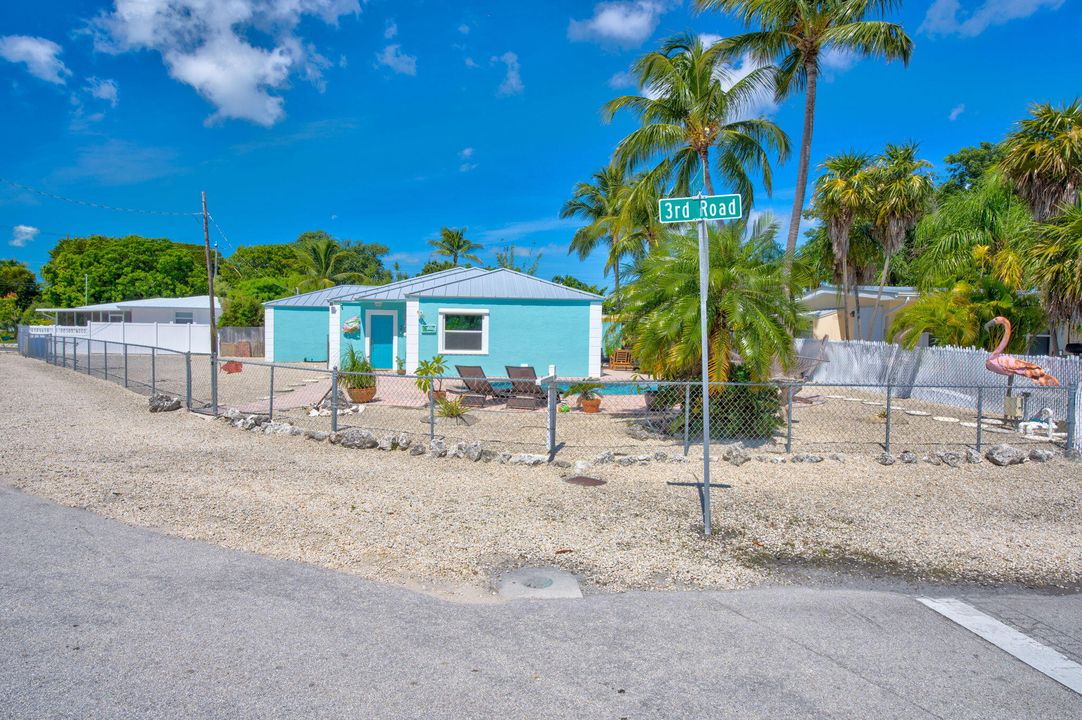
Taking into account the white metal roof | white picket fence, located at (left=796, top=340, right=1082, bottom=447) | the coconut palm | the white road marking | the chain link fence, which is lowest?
the white road marking

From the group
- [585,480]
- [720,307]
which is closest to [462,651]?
[585,480]

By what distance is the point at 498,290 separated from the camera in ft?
62.1

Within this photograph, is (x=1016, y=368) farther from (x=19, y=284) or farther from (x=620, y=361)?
(x=19, y=284)

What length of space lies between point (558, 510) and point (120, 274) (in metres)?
61.9

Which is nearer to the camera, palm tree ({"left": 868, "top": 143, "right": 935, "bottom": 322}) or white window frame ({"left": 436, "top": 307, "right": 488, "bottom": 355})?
white window frame ({"left": 436, "top": 307, "right": 488, "bottom": 355})

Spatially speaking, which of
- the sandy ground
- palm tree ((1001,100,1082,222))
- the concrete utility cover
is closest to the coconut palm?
palm tree ((1001,100,1082,222))

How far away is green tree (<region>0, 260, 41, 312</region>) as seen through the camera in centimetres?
6388

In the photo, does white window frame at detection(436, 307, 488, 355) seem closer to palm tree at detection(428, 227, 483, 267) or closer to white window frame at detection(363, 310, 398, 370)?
white window frame at detection(363, 310, 398, 370)

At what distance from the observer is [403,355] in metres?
20.1

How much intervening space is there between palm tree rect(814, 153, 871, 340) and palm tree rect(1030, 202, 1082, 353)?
965 cm

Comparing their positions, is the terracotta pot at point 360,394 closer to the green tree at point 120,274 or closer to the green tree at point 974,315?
the green tree at point 974,315

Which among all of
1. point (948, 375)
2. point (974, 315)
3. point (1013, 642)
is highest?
point (974, 315)

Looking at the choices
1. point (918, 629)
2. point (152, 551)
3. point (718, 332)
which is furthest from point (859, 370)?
point (152, 551)

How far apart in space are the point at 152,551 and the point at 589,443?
5.88m
